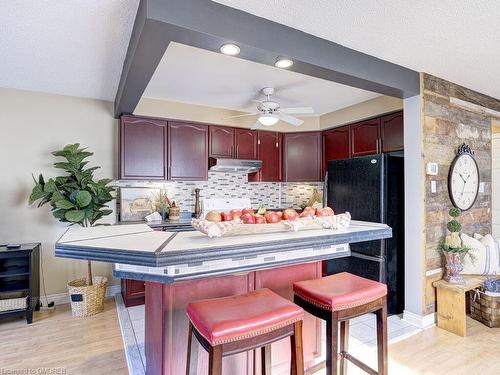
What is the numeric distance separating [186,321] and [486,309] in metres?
2.86

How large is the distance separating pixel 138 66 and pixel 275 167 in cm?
269

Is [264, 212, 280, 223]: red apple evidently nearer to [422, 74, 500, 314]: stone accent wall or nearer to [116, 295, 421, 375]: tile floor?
[116, 295, 421, 375]: tile floor

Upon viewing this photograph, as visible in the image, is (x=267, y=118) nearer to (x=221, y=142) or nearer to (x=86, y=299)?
(x=221, y=142)

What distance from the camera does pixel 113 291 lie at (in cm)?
364

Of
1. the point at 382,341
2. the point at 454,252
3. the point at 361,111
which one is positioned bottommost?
the point at 382,341

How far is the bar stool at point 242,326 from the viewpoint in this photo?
115 centimetres

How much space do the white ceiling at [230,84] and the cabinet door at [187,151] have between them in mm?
356

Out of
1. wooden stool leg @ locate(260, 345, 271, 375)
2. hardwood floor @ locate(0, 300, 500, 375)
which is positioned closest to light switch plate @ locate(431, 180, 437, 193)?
hardwood floor @ locate(0, 300, 500, 375)

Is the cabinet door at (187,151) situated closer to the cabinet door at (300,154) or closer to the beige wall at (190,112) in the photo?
the beige wall at (190,112)

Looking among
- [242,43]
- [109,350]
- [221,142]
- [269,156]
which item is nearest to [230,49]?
[242,43]

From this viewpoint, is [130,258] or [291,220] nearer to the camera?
[130,258]

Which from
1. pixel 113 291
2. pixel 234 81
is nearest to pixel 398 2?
pixel 234 81

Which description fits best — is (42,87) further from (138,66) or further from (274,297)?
(274,297)

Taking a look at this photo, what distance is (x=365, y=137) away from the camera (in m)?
3.76
